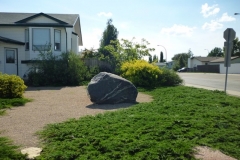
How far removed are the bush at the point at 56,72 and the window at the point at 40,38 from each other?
241 centimetres

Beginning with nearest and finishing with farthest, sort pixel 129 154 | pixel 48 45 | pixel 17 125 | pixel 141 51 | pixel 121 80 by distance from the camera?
pixel 129 154
pixel 17 125
pixel 121 80
pixel 48 45
pixel 141 51

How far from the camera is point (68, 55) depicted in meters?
17.2

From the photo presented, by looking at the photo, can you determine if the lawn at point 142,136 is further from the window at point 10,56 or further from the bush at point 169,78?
the window at point 10,56

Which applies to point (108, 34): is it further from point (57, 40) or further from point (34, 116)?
point (34, 116)

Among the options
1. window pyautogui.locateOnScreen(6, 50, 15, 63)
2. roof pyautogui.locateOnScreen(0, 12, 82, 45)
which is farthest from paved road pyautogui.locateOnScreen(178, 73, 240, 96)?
window pyautogui.locateOnScreen(6, 50, 15, 63)

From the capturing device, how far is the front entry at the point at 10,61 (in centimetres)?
1790

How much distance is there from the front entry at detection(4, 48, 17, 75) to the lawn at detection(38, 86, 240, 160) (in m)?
14.1

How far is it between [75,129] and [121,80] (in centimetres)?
467

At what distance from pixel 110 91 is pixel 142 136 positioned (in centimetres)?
467

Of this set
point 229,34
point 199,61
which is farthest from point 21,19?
point 199,61

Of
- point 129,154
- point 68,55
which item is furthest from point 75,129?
point 68,55

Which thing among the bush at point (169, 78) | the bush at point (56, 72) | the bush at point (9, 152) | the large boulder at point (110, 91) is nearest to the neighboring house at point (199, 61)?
the bush at point (169, 78)

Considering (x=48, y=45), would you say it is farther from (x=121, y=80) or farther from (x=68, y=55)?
(x=121, y=80)

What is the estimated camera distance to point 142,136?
15.4 feet
